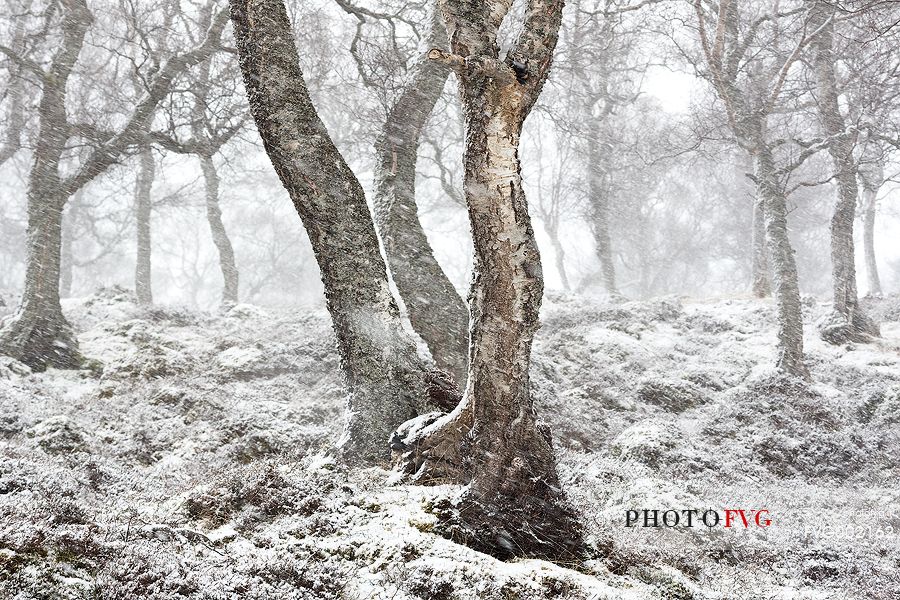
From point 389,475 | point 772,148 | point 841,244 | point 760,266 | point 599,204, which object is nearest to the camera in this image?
point 389,475

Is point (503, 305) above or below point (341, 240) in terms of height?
below

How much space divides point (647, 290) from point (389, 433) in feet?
101

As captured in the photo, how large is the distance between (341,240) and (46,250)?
7.29m

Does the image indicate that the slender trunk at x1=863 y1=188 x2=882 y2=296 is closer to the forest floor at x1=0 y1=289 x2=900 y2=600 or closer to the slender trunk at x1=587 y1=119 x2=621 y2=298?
the slender trunk at x1=587 y1=119 x2=621 y2=298

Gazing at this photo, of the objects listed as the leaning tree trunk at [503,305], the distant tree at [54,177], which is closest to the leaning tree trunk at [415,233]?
the leaning tree trunk at [503,305]

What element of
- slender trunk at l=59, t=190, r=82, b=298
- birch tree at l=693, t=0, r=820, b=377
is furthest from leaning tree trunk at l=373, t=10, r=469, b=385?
slender trunk at l=59, t=190, r=82, b=298

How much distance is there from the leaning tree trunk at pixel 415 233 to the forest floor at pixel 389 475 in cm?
162

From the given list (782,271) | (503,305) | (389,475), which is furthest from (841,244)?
(389,475)

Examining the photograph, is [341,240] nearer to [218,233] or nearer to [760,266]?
[218,233]

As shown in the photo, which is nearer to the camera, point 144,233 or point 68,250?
point 144,233

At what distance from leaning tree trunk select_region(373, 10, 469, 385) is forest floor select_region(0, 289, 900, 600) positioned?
5.30ft

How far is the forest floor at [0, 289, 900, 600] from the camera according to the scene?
9.95 feet

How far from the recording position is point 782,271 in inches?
418

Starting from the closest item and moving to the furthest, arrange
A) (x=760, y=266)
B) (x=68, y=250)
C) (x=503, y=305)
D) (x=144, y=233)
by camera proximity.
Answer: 1. (x=503, y=305)
2. (x=144, y=233)
3. (x=760, y=266)
4. (x=68, y=250)
